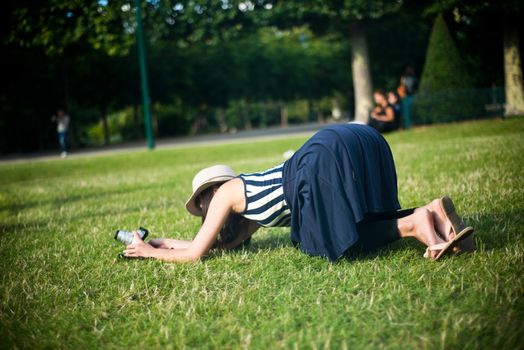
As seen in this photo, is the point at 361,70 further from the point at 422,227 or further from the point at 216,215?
the point at 216,215

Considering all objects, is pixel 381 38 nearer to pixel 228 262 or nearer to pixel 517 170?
pixel 517 170

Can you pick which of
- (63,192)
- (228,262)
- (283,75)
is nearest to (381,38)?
(283,75)

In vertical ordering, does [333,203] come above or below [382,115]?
below

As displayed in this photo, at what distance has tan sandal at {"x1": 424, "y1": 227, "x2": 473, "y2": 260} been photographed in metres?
3.37

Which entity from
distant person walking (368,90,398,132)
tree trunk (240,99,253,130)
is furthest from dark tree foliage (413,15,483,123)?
tree trunk (240,99,253,130)

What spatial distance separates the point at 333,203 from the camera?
3.47 meters

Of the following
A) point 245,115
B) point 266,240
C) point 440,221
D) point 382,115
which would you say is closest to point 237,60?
point 245,115

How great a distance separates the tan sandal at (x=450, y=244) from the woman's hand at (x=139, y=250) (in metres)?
2.28

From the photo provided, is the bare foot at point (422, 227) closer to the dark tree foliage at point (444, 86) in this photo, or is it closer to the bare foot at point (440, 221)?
the bare foot at point (440, 221)

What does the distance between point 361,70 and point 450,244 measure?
67.2 feet

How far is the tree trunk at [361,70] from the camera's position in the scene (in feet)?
74.1

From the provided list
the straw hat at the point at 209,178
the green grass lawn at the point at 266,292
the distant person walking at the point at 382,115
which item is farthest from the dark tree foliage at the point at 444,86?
the straw hat at the point at 209,178

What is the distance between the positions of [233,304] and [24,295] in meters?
1.68

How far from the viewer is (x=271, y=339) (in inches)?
101
